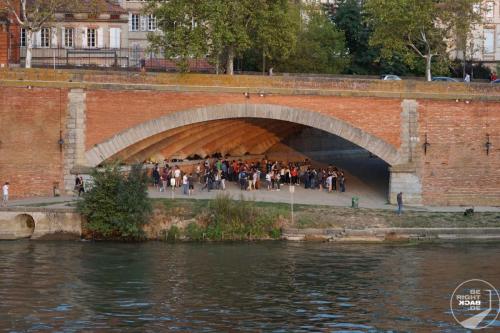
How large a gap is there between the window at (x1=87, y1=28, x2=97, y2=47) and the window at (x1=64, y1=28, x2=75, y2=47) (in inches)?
40.3

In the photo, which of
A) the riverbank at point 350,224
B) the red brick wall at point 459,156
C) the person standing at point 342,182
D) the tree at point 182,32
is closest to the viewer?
the riverbank at point 350,224

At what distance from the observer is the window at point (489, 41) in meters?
95.6

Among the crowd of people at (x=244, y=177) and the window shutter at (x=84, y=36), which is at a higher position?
the window shutter at (x=84, y=36)

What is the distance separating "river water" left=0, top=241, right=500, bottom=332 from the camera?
42.1 meters

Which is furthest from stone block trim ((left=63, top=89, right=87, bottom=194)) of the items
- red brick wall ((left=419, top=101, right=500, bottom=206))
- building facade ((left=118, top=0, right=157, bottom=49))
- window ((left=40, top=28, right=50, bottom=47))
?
building facade ((left=118, top=0, right=157, bottom=49))

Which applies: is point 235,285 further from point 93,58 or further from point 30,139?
point 93,58

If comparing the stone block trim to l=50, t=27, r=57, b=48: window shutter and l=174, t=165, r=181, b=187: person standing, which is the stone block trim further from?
l=50, t=27, r=57, b=48: window shutter

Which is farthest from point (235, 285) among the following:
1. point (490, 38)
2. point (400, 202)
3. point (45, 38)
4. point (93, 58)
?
point (490, 38)

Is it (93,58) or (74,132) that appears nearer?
(74,132)

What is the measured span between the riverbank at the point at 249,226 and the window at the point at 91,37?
26.4 meters

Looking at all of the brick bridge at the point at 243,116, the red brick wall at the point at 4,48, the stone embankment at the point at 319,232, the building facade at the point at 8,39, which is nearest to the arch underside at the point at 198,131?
the brick bridge at the point at 243,116

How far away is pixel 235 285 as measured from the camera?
156ft

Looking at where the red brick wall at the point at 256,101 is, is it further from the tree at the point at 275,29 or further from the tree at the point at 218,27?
the tree at the point at 275,29

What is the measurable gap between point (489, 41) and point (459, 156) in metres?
35.4
